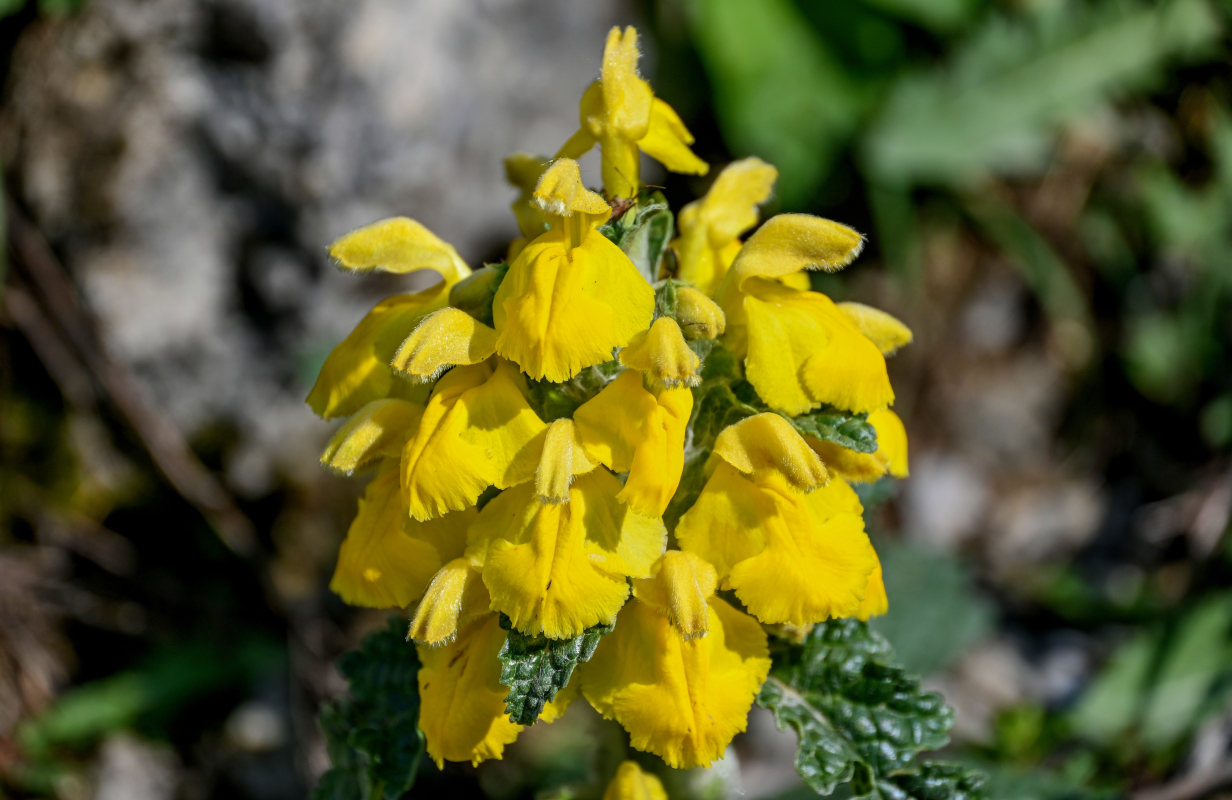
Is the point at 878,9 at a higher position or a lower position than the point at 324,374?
higher

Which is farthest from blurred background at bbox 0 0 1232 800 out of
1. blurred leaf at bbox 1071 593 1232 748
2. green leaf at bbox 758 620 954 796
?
green leaf at bbox 758 620 954 796

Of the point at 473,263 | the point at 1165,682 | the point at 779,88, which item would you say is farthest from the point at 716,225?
the point at 1165,682

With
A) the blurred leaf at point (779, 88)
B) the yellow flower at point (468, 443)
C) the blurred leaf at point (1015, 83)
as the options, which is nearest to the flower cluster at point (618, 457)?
the yellow flower at point (468, 443)

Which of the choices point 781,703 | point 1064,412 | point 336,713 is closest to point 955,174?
point 1064,412

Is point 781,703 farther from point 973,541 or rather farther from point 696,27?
point 696,27

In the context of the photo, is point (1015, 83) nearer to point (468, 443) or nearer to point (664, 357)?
point (664, 357)

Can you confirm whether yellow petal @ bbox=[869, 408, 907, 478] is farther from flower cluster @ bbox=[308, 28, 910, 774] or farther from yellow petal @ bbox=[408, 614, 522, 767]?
yellow petal @ bbox=[408, 614, 522, 767]

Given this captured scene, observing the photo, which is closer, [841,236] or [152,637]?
[841,236]
